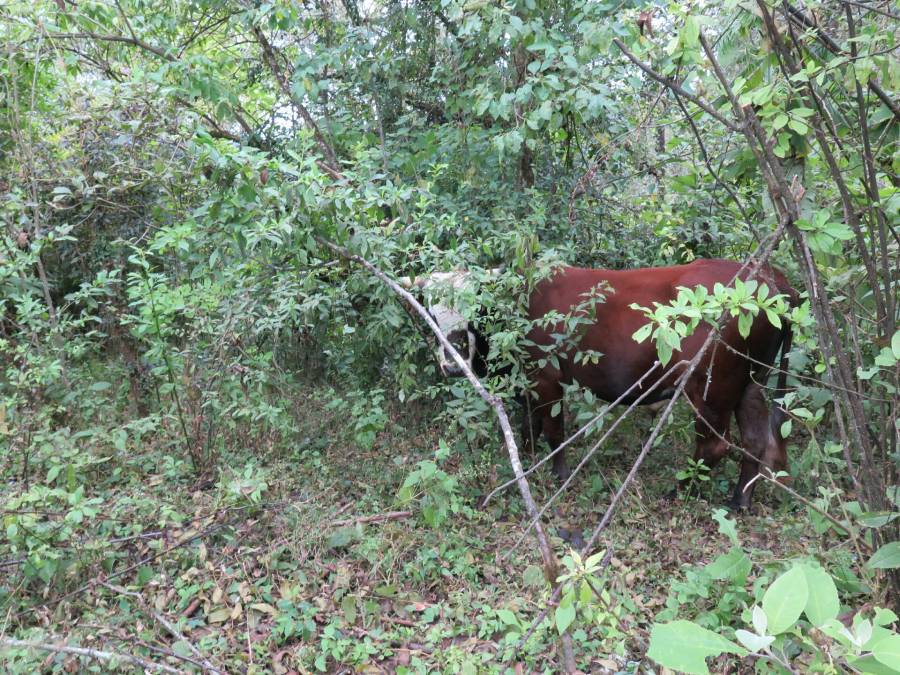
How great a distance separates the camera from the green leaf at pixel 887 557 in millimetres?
2156

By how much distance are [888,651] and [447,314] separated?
11.5 ft

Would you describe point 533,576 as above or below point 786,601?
below

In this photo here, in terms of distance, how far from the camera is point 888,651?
96cm

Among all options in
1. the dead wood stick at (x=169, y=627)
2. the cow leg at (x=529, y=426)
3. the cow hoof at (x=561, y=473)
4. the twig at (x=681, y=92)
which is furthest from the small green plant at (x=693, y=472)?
the dead wood stick at (x=169, y=627)

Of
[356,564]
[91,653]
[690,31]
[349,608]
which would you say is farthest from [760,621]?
[356,564]

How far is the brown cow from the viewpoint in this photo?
13.7ft

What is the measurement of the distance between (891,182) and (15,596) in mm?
4147

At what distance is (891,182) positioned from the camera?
2.74m

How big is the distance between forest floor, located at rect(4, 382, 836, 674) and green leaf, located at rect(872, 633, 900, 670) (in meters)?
1.41

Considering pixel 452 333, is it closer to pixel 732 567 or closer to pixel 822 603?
pixel 732 567

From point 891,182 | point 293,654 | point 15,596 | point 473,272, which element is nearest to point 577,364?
point 473,272

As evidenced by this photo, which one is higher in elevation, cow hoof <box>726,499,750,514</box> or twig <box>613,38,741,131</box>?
twig <box>613,38,741,131</box>

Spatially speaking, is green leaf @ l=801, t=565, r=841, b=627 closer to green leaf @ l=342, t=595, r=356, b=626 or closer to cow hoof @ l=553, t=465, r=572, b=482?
green leaf @ l=342, t=595, r=356, b=626

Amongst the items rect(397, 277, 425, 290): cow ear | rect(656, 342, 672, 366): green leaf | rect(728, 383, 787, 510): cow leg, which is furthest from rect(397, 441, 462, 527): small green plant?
rect(728, 383, 787, 510): cow leg
